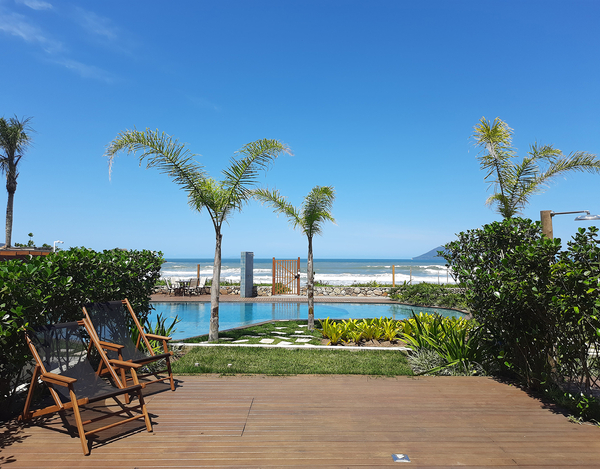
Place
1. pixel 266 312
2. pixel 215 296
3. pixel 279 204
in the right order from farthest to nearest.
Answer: pixel 266 312 → pixel 279 204 → pixel 215 296

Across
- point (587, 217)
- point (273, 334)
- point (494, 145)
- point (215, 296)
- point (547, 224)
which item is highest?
point (494, 145)

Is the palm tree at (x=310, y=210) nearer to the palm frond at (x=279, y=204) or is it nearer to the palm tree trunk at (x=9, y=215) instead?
the palm frond at (x=279, y=204)

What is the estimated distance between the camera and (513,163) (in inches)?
241

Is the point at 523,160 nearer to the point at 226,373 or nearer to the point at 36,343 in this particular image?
the point at 226,373

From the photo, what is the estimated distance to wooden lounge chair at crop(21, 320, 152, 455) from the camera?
2.69m

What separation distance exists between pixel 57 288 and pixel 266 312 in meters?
10.9

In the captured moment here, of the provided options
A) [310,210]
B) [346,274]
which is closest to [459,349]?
[310,210]

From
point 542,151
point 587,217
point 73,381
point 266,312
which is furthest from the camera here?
point 266,312

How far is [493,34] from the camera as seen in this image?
363 inches

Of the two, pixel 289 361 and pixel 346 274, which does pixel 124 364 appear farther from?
pixel 346 274

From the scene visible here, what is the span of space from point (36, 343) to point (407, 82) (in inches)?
560

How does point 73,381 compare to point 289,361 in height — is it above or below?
above

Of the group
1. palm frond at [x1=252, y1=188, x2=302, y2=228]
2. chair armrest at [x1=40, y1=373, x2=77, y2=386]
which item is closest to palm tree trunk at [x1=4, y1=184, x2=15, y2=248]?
palm frond at [x1=252, y1=188, x2=302, y2=228]

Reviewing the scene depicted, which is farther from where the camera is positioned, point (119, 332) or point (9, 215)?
point (9, 215)
